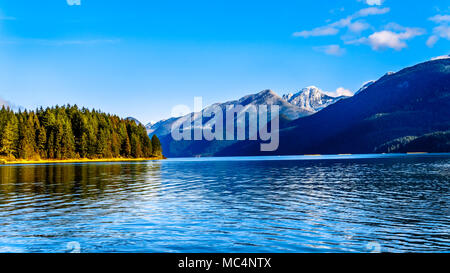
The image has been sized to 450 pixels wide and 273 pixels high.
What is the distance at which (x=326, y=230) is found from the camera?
2228 cm

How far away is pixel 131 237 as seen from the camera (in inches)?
826

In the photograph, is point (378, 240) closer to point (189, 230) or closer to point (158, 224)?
point (189, 230)

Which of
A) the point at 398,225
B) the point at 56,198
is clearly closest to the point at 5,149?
the point at 56,198

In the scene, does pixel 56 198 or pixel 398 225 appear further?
pixel 56 198

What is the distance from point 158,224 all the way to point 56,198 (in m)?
21.2

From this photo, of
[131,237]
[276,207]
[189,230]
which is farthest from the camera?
[276,207]
